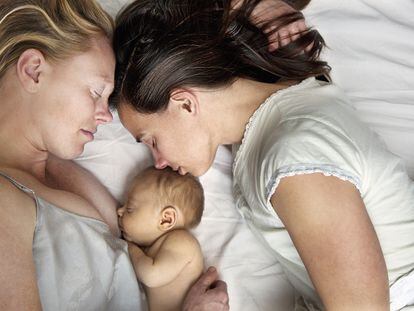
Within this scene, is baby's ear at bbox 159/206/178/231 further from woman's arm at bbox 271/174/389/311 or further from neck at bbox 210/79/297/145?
woman's arm at bbox 271/174/389/311

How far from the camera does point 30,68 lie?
116cm

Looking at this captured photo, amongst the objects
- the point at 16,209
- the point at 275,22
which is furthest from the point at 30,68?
the point at 275,22

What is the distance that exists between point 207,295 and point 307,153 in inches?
18.4

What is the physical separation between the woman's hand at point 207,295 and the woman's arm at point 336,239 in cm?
34

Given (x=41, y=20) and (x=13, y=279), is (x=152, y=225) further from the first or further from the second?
(x=41, y=20)

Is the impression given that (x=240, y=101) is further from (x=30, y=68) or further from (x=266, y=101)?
(x=30, y=68)

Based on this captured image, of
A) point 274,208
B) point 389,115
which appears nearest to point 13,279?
point 274,208

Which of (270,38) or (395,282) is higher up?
(270,38)

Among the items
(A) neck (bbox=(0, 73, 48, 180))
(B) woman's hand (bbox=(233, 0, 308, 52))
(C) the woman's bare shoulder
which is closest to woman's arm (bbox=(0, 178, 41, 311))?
(C) the woman's bare shoulder

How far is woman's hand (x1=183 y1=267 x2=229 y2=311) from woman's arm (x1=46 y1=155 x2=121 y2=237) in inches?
10.5

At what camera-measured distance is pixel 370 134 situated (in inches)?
46.7

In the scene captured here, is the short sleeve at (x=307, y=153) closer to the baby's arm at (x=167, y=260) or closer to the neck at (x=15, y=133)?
the baby's arm at (x=167, y=260)

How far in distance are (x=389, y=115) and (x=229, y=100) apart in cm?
54

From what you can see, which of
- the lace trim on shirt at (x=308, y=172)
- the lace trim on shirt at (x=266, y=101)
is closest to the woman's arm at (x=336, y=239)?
the lace trim on shirt at (x=308, y=172)
